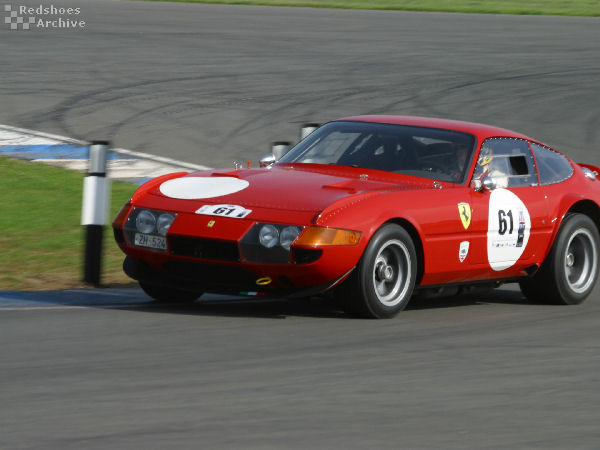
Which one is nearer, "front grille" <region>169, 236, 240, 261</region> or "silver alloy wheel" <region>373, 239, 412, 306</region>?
"front grille" <region>169, 236, 240, 261</region>

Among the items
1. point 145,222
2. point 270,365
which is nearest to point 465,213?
point 145,222

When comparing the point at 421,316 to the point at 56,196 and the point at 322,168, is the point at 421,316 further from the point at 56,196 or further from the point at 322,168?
the point at 56,196

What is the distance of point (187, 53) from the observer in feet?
77.3

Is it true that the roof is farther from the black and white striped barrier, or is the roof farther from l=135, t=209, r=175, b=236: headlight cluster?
l=135, t=209, r=175, b=236: headlight cluster

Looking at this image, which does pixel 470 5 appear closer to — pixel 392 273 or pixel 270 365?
pixel 392 273

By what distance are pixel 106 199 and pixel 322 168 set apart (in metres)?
1.56

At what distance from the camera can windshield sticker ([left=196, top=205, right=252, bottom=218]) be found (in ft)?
23.6

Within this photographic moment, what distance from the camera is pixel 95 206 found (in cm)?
843

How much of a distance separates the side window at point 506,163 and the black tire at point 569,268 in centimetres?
48

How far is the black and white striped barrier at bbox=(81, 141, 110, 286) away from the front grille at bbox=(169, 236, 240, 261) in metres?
1.31

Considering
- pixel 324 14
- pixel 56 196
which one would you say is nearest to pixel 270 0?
pixel 324 14

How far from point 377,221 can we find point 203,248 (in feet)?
3.49

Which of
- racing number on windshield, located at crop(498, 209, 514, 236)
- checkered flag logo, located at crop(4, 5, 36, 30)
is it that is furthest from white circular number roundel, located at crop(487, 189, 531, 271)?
checkered flag logo, located at crop(4, 5, 36, 30)

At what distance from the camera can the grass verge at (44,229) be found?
353 inches
